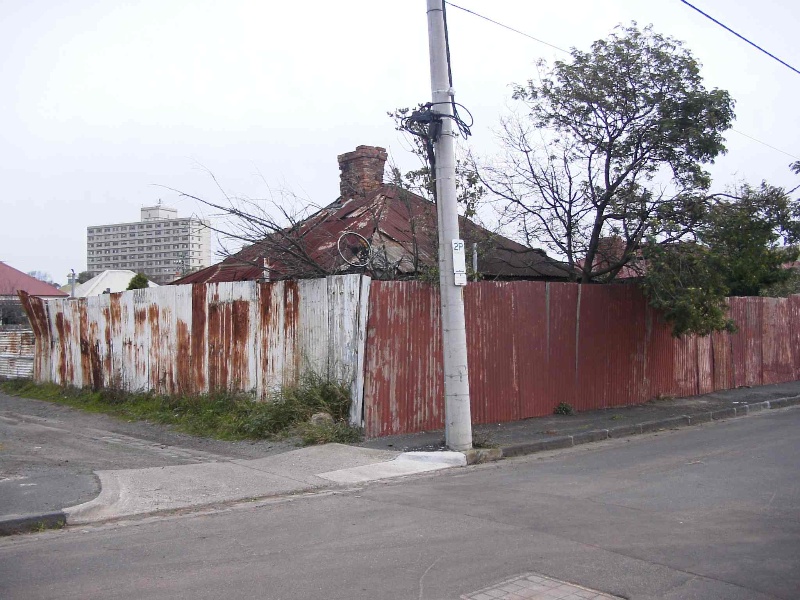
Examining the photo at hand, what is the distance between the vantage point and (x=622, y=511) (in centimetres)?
705

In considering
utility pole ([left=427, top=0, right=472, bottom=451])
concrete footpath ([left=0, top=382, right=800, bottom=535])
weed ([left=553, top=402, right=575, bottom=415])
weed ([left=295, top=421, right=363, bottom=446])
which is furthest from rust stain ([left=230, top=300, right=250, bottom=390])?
weed ([left=553, top=402, right=575, bottom=415])

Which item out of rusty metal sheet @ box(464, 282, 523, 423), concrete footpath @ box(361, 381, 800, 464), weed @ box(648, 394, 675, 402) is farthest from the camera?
weed @ box(648, 394, 675, 402)

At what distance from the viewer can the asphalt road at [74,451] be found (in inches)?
303

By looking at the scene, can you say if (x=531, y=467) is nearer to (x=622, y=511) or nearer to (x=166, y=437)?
(x=622, y=511)

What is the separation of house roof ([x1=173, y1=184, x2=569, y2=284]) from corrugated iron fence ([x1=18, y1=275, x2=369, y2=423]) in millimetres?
625

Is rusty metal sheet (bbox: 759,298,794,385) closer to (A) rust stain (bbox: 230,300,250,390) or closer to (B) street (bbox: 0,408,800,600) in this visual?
(B) street (bbox: 0,408,800,600)

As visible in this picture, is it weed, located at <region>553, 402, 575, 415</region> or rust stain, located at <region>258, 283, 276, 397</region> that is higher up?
rust stain, located at <region>258, 283, 276, 397</region>

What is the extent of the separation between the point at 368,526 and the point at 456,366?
381cm

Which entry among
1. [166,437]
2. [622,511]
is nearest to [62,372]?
[166,437]

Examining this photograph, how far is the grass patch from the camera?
10.8 m

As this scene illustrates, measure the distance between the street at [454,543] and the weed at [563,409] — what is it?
4657 mm

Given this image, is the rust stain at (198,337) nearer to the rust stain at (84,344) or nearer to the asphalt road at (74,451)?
the asphalt road at (74,451)

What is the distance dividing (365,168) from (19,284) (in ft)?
119

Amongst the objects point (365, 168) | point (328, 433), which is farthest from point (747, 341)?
point (328, 433)
